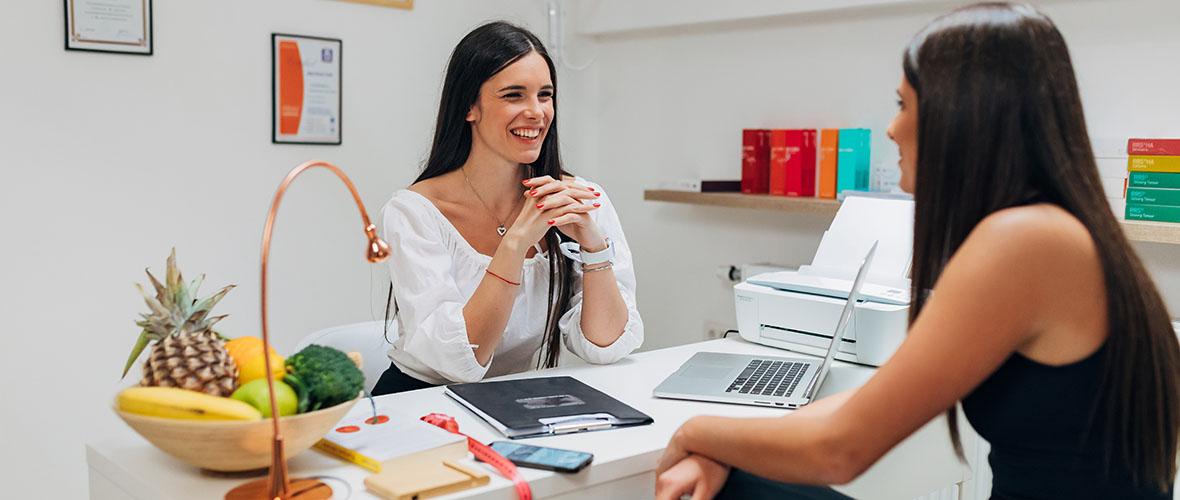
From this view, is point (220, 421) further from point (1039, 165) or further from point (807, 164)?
point (807, 164)

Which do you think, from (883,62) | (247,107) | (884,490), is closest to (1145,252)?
(883,62)

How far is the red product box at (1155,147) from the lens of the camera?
2080 mm

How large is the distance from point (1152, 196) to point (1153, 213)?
40mm

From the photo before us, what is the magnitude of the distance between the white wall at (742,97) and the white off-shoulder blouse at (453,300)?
3.74 ft

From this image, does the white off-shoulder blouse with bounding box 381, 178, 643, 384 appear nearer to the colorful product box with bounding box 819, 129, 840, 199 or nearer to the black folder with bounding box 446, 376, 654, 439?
the black folder with bounding box 446, 376, 654, 439

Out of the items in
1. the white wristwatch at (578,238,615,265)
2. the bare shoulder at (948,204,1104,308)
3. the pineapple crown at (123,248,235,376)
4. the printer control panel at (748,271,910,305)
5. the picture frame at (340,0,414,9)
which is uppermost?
the picture frame at (340,0,414,9)

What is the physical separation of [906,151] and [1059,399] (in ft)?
1.19

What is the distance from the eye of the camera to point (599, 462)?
53.6 inches

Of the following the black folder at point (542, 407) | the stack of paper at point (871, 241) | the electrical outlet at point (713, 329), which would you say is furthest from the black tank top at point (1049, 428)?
the electrical outlet at point (713, 329)

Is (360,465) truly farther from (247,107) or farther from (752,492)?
(247,107)

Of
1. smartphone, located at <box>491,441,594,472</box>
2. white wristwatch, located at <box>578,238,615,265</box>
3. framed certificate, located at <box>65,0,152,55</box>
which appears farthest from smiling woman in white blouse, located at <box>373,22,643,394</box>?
framed certificate, located at <box>65,0,152,55</box>

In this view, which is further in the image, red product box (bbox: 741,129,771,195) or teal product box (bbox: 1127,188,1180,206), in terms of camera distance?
red product box (bbox: 741,129,771,195)

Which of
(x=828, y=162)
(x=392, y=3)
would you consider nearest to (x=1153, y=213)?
(x=828, y=162)

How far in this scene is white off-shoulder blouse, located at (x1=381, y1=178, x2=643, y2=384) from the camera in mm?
1896
